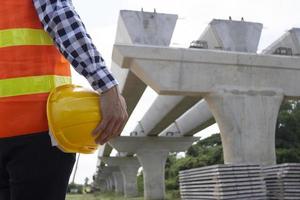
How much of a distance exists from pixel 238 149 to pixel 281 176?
182 centimetres

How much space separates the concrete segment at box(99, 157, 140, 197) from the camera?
54.3 metres

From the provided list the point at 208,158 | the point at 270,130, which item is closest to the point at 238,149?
the point at 270,130

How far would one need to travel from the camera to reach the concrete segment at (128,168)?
5428 cm

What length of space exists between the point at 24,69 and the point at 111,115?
433 mm

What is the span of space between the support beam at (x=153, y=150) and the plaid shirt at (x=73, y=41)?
115 feet

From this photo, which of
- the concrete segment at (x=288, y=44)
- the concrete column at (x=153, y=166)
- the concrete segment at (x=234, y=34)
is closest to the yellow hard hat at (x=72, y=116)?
the concrete segment at (x=234, y=34)

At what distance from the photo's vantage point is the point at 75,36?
2227 millimetres

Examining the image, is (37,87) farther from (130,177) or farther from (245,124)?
(130,177)

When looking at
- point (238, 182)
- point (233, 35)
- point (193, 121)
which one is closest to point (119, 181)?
point (193, 121)

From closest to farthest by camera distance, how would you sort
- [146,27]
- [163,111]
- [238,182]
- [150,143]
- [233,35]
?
[238,182], [146,27], [233,35], [163,111], [150,143]

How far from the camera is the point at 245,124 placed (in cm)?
1538

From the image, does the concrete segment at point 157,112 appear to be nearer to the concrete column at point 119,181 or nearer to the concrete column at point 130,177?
the concrete column at point 130,177

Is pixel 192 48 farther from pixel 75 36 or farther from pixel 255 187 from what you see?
pixel 75 36

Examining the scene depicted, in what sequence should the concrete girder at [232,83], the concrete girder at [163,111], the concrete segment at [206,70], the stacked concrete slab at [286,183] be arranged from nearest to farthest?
1. the stacked concrete slab at [286,183]
2. the concrete segment at [206,70]
3. the concrete girder at [232,83]
4. the concrete girder at [163,111]
